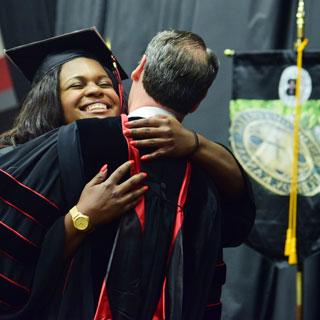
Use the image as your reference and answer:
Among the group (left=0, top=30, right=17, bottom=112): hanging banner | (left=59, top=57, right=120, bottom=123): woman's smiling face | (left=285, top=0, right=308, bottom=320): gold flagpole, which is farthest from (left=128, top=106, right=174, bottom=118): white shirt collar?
(left=0, top=30, right=17, bottom=112): hanging banner

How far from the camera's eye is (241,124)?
3100mm

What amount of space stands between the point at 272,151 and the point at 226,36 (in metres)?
0.87

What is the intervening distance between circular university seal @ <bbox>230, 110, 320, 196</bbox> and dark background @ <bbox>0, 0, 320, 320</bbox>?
41 centimetres

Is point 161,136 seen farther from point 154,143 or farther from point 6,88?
point 6,88

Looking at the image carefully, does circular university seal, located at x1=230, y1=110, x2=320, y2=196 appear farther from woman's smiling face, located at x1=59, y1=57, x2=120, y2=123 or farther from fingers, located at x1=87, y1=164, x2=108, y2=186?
fingers, located at x1=87, y1=164, x2=108, y2=186

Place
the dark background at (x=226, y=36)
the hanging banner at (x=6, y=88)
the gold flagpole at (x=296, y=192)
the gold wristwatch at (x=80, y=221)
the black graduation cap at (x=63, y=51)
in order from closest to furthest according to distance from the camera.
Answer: the gold wristwatch at (x=80, y=221) < the black graduation cap at (x=63, y=51) < the gold flagpole at (x=296, y=192) < the dark background at (x=226, y=36) < the hanging banner at (x=6, y=88)

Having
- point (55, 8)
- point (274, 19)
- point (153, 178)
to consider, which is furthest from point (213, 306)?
point (55, 8)

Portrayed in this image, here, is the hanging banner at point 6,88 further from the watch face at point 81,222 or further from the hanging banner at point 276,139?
the watch face at point 81,222

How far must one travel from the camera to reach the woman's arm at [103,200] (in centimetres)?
147

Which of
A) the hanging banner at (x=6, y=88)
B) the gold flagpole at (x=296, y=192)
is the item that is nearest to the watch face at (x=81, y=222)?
the gold flagpole at (x=296, y=192)

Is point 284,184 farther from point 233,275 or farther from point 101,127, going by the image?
point 101,127

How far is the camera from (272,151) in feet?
9.97

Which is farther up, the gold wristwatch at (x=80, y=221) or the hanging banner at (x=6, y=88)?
the hanging banner at (x=6, y=88)

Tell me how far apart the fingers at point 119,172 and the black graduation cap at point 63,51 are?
25.7 inches
